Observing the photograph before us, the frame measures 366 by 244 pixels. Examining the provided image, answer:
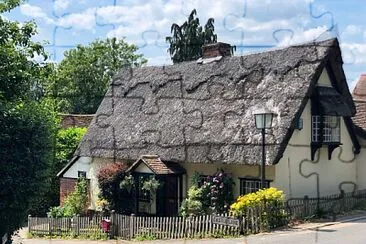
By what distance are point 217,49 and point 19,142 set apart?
1482 centimetres

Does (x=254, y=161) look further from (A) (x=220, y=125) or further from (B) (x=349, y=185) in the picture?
(B) (x=349, y=185)

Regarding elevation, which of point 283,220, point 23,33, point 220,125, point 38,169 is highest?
point 23,33

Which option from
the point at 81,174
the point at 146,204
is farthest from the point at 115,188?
the point at 81,174

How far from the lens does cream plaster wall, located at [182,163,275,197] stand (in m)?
20.1

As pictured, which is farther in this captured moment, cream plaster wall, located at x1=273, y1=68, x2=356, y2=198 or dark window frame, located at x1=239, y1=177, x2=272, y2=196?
dark window frame, located at x1=239, y1=177, x2=272, y2=196

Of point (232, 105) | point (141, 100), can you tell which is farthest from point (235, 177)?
point (141, 100)

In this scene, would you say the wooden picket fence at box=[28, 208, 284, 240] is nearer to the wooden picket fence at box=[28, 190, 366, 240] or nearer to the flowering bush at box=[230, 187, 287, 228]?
the wooden picket fence at box=[28, 190, 366, 240]

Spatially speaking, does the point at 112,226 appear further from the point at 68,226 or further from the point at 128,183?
the point at 128,183

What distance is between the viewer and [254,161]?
19.5 meters

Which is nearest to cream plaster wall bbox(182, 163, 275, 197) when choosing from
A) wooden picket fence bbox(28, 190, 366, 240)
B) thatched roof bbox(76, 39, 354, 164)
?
thatched roof bbox(76, 39, 354, 164)

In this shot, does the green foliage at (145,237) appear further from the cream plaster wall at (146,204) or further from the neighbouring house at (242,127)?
the cream plaster wall at (146,204)

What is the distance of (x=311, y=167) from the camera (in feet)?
69.6

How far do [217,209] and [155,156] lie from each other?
3.79m

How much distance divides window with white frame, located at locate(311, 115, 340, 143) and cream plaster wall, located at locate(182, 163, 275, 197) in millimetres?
2266
